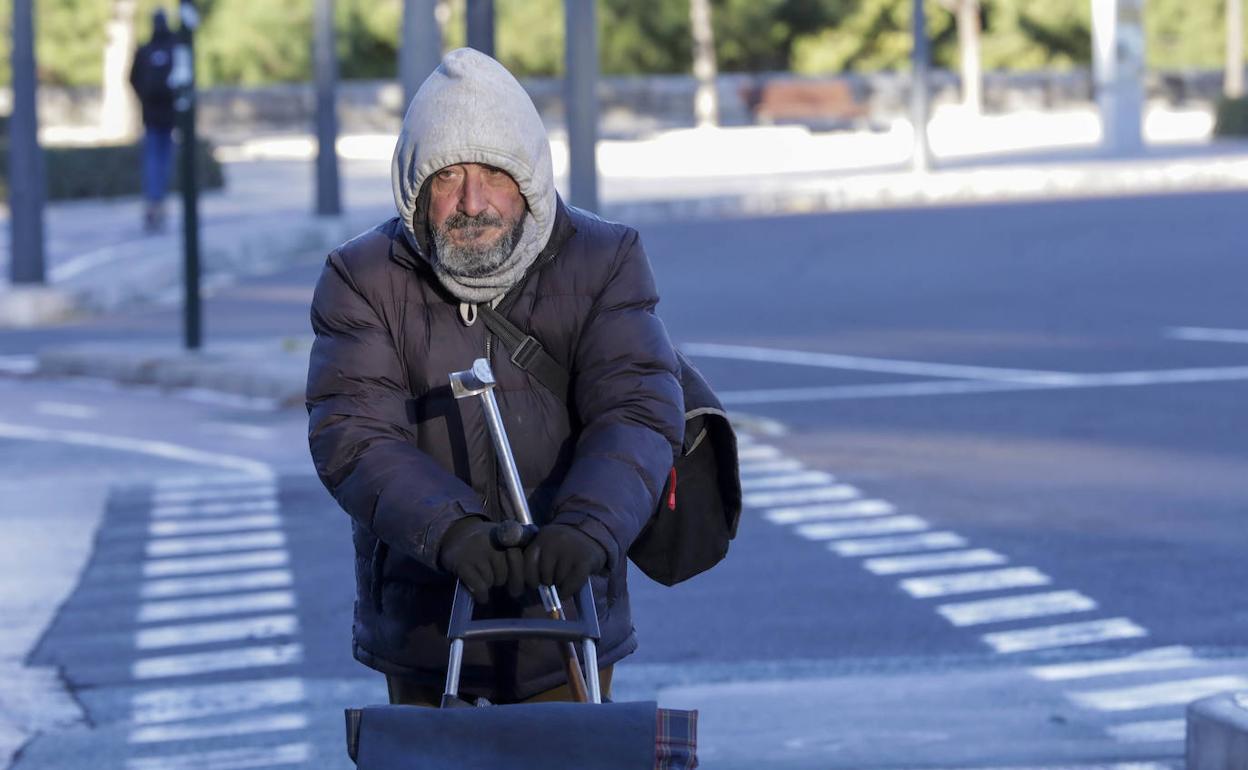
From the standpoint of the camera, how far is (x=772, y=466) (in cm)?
932

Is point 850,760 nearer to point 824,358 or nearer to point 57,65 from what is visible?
point 824,358

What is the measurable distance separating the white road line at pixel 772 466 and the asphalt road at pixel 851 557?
24 millimetres

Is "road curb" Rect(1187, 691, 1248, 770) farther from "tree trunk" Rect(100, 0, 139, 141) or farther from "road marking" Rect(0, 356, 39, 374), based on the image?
"tree trunk" Rect(100, 0, 139, 141)

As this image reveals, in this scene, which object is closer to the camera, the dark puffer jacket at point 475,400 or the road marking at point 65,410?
the dark puffer jacket at point 475,400

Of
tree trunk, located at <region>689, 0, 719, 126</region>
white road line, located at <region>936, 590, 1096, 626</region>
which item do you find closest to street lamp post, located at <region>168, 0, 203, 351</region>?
white road line, located at <region>936, 590, 1096, 626</region>

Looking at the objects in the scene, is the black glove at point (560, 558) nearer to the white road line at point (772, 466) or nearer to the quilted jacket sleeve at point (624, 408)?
the quilted jacket sleeve at point (624, 408)

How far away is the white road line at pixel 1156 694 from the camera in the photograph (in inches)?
216

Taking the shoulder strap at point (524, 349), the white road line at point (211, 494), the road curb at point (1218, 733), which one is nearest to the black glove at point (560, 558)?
the shoulder strap at point (524, 349)

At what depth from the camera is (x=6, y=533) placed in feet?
27.2

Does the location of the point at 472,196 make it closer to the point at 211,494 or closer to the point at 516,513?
the point at 516,513

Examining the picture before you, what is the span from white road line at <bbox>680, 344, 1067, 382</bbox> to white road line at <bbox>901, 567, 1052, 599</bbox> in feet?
14.7

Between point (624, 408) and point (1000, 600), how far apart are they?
388cm

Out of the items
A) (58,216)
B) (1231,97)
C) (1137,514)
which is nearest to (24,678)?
(1137,514)

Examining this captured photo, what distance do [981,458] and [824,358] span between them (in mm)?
3383
